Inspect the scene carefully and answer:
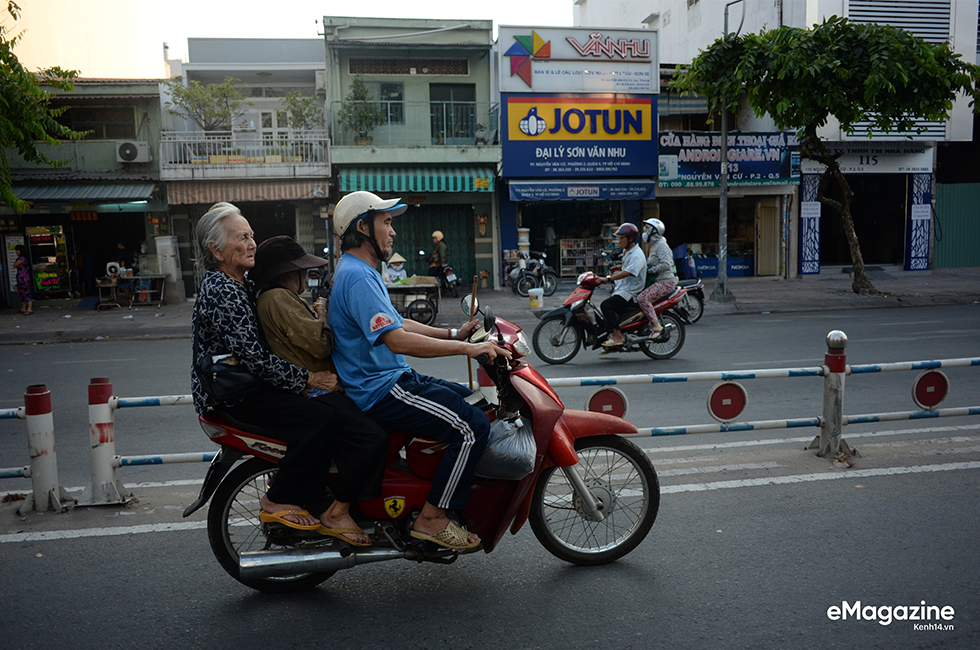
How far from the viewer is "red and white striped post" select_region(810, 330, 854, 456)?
16.5 ft

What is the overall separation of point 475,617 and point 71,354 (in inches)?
438

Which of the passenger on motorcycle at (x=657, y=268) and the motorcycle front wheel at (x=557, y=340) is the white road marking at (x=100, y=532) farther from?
the passenger on motorcycle at (x=657, y=268)

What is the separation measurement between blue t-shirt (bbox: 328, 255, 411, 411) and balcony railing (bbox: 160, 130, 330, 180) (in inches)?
696

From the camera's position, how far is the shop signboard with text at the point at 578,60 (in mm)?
20000

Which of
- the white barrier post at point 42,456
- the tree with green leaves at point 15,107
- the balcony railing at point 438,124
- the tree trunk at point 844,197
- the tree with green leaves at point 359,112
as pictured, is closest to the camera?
the white barrier post at point 42,456

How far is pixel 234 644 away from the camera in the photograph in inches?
117

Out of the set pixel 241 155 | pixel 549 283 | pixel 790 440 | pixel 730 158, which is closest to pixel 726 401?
pixel 790 440

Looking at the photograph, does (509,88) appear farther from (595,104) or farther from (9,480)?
(9,480)

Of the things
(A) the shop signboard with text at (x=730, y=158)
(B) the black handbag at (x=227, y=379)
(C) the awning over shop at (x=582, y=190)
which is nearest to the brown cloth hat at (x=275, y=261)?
(B) the black handbag at (x=227, y=379)

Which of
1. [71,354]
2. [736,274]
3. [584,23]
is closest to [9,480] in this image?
[71,354]

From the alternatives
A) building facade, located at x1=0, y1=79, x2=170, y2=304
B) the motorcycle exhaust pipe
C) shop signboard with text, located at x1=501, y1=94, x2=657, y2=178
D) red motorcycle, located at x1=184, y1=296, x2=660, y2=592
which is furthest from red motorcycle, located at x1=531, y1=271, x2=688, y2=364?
building facade, located at x1=0, y1=79, x2=170, y2=304

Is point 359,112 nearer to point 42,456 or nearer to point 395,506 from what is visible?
point 42,456

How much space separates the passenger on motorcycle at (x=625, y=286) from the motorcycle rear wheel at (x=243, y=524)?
6.73m

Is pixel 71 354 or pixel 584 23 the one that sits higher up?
pixel 584 23
